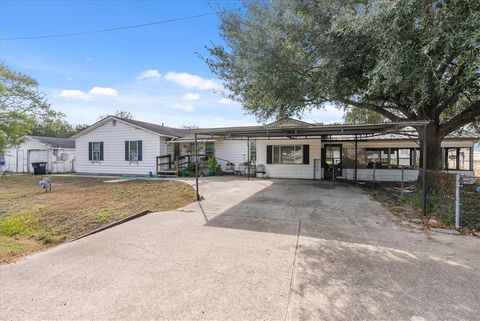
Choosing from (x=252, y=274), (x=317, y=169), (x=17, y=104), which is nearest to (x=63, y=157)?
(x=17, y=104)

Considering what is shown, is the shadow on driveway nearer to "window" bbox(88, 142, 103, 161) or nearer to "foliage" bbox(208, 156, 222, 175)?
"foliage" bbox(208, 156, 222, 175)

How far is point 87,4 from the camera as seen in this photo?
9680 millimetres

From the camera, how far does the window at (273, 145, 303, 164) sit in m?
14.1

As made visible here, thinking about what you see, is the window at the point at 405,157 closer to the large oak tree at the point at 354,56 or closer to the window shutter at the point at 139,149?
the large oak tree at the point at 354,56

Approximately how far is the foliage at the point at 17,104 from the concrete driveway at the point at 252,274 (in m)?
13.3

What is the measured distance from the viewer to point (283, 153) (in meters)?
14.4

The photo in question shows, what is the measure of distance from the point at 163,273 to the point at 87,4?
1121 centimetres

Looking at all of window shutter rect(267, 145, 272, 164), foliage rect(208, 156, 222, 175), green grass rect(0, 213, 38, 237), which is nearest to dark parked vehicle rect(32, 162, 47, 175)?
foliage rect(208, 156, 222, 175)

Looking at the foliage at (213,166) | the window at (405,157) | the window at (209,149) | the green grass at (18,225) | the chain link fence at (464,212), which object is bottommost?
the green grass at (18,225)

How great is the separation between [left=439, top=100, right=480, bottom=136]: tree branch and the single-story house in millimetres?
2884

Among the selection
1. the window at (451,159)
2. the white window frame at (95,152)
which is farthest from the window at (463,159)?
the white window frame at (95,152)

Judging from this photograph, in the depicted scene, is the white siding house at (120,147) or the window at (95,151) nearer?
the white siding house at (120,147)

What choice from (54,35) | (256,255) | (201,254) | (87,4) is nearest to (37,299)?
(201,254)

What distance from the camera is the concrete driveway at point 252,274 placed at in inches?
101
